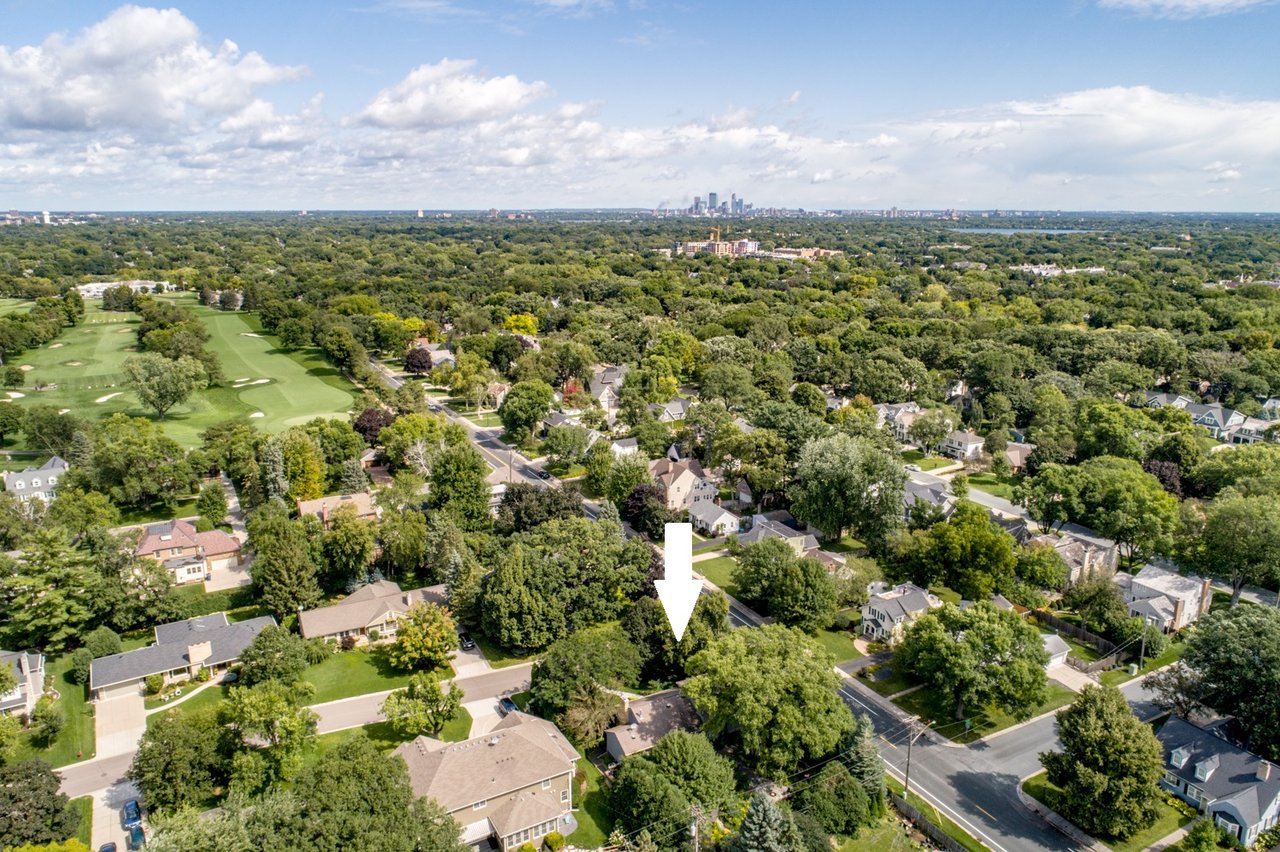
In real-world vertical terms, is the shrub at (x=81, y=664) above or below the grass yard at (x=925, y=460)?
below

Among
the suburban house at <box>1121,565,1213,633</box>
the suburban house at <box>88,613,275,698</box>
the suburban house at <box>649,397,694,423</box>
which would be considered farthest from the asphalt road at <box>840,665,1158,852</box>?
the suburban house at <box>649,397,694,423</box>

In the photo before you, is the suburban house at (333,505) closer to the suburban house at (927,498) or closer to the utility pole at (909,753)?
the utility pole at (909,753)

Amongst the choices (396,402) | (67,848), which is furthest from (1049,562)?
(396,402)

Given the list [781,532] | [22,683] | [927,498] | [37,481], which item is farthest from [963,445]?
[37,481]

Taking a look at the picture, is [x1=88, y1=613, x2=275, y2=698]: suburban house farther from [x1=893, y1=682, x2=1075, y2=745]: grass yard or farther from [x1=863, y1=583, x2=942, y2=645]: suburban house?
[x1=893, y1=682, x2=1075, y2=745]: grass yard

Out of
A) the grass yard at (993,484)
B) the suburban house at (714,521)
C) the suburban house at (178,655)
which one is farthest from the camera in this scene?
the grass yard at (993,484)

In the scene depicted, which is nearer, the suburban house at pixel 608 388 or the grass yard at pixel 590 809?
the grass yard at pixel 590 809

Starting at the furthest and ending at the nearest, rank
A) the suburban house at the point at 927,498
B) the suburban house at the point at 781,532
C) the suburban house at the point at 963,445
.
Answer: the suburban house at the point at 963,445 < the suburban house at the point at 927,498 < the suburban house at the point at 781,532

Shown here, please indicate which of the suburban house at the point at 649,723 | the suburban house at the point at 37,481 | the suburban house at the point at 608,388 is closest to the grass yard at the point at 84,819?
the suburban house at the point at 649,723
